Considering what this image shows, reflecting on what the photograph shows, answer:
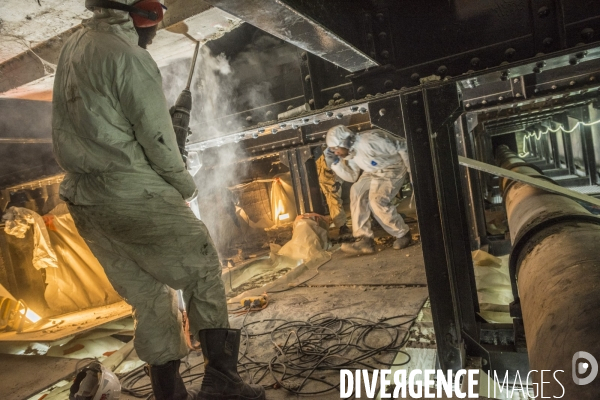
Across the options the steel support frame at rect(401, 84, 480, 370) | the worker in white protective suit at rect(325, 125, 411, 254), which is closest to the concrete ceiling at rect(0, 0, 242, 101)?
the steel support frame at rect(401, 84, 480, 370)

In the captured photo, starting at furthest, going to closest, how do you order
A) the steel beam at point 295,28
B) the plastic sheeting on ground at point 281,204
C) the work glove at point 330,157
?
the plastic sheeting on ground at point 281,204, the work glove at point 330,157, the steel beam at point 295,28

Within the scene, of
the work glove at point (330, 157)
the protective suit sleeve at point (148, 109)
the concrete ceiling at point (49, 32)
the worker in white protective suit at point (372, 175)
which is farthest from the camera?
the work glove at point (330, 157)

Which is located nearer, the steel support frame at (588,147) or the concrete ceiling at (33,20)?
the concrete ceiling at (33,20)

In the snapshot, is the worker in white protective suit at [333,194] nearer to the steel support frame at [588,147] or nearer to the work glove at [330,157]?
the work glove at [330,157]

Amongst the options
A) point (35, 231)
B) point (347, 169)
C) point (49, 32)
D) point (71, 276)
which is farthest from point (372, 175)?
point (35, 231)

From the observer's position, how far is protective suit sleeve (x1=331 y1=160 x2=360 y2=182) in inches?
256

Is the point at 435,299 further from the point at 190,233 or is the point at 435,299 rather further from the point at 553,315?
the point at 190,233

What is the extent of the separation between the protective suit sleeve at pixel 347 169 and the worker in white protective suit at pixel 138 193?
461 centimetres

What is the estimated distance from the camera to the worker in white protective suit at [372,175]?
5.91 m

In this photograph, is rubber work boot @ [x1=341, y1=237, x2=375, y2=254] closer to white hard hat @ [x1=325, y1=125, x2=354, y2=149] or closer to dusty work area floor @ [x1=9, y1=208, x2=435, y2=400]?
dusty work area floor @ [x1=9, y1=208, x2=435, y2=400]

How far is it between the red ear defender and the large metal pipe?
2539 millimetres

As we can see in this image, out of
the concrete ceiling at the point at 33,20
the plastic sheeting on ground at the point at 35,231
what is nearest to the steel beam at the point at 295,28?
the concrete ceiling at the point at 33,20

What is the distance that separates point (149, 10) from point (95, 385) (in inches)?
96.3

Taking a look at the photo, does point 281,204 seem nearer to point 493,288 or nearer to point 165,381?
point 493,288
